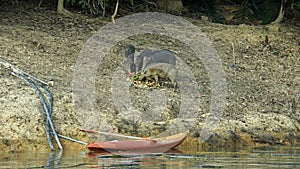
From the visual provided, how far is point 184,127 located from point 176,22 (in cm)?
597

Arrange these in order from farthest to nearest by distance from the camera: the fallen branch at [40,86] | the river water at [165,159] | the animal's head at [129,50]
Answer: the animal's head at [129,50] → the fallen branch at [40,86] → the river water at [165,159]

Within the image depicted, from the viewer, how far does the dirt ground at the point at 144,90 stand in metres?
14.4

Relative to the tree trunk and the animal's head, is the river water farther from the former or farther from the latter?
the tree trunk

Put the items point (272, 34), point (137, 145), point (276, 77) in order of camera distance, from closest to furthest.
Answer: point (137, 145) → point (276, 77) → point (272, 34)

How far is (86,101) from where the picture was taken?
15203mm

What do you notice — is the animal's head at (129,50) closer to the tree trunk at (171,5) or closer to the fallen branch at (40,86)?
the fallen branch at (40,86)

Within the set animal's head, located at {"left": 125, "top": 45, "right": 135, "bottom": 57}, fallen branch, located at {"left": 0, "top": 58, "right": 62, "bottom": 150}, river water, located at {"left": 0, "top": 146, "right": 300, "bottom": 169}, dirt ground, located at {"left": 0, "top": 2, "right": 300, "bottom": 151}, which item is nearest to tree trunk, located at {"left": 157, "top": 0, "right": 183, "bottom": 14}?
dirt ground, located at {"left": 0, "top": 2, "right": 300, "bottom": 151}

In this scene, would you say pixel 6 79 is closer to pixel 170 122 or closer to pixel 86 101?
pixel 86 101

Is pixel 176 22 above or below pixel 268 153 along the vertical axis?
above

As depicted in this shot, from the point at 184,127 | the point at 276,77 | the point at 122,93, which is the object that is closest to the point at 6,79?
the point at 122,93

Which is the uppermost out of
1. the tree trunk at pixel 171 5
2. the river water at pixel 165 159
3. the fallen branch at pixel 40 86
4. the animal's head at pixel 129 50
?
the tree trunk at pixel 171 5

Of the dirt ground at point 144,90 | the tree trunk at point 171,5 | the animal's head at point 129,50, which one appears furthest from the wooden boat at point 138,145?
the tree trunk at point 171,5

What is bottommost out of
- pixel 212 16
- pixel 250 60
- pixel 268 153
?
pixel 268 153

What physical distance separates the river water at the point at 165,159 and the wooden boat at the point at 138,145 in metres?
0.15
